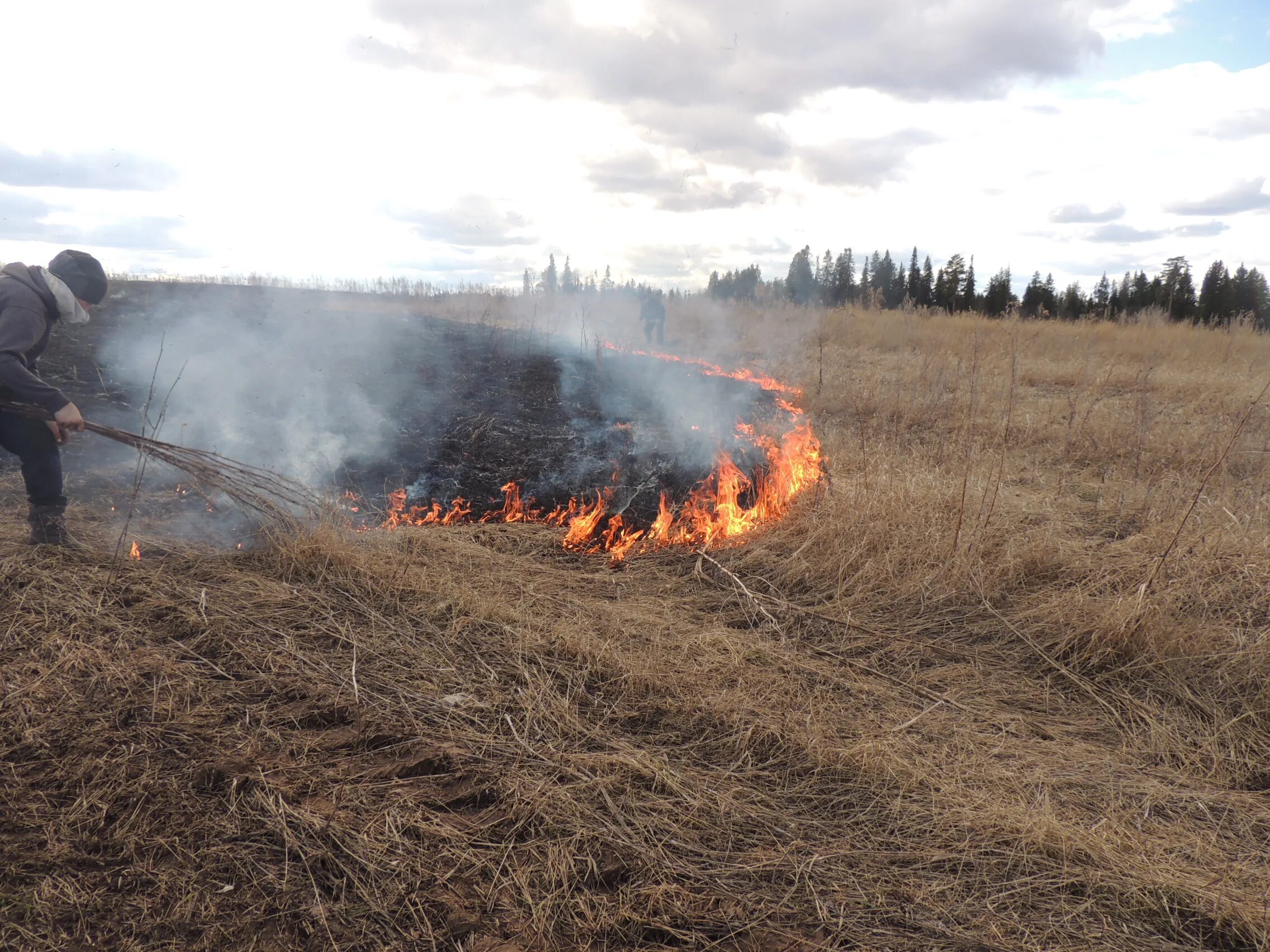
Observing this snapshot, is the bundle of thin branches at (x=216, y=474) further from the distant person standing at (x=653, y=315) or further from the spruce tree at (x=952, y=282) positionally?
the spruce tree at (x=952, y=282)

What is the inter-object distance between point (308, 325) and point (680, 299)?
1208cm

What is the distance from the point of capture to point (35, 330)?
3.90 meters

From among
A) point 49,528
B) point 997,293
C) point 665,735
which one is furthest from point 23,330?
point 997,293

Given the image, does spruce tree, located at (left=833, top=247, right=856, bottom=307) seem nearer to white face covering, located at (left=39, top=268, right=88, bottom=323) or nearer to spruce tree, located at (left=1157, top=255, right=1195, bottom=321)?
spruce tree, located at (left=1157, top=255, right=1195, bottom=321)

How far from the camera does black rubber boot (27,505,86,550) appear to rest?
408cm

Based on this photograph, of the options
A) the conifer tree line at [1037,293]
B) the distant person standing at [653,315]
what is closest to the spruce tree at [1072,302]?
the conifer tree line at [1037,293]

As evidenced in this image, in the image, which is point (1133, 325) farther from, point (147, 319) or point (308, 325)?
point (147, 319)

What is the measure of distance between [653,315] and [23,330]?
36.6 ft

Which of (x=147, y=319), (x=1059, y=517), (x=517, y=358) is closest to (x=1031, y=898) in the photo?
(x=1059, y=517)

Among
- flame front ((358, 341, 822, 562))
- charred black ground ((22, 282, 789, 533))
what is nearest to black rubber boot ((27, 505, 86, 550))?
charred black ground ((22, 282, 789, 533))

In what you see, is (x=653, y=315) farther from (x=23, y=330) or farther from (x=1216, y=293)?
(x=1216, y=293)

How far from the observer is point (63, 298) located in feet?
13.4

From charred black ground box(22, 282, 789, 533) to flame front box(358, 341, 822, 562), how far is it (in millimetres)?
127

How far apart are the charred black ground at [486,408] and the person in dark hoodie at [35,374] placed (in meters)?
1.44
